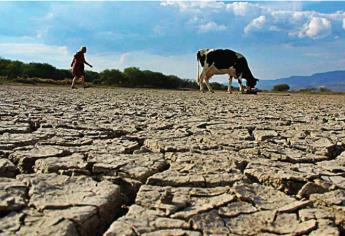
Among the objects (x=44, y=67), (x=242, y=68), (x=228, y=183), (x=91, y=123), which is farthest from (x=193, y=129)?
(x=44, y=67)

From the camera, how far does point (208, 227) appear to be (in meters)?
1.94

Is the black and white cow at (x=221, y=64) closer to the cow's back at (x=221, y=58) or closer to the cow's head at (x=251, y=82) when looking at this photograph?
the cow's back at (x=221, y=58)

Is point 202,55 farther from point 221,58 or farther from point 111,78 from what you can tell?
point 111,78

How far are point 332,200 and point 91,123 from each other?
3231 millimetres

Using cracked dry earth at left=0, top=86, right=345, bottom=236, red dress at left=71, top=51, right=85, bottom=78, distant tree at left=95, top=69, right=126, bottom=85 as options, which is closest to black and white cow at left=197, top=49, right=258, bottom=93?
red dress at left=71, top=51, right=85, bottom=78

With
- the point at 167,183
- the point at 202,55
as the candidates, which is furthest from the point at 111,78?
the point at 167,183

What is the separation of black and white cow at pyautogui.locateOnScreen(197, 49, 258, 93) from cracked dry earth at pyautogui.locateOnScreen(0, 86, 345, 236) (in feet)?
38.4

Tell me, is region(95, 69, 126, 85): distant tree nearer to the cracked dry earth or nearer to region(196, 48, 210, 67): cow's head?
region(196, 48, 210, 67): cow's head

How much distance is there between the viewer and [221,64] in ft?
52.6

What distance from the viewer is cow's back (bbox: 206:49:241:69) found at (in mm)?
15953

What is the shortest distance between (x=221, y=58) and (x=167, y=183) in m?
13.9

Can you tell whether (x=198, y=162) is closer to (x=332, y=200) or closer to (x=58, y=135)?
(x=332, y=200)

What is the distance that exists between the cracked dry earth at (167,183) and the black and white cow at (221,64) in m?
11.7

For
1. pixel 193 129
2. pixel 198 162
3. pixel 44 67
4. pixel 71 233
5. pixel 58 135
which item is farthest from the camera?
pixel 44 67
